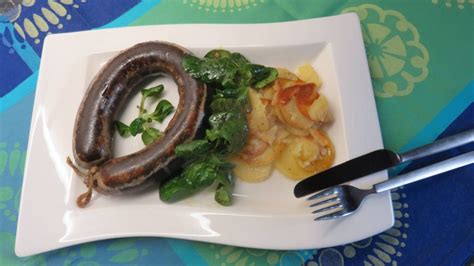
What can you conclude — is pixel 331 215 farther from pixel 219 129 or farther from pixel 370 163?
pixel 219 129

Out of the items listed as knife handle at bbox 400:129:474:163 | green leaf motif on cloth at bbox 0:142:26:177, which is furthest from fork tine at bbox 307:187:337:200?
green leaf motif on cloth at bbox 0:142:26:177

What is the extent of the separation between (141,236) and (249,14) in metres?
1.09

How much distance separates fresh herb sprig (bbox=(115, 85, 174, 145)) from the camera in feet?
5.10

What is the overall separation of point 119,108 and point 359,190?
3.15 feet

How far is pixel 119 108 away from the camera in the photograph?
1.63 metres

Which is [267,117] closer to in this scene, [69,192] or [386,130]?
[386,130]

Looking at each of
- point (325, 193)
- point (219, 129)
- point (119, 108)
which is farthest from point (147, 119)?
point (325, 193)

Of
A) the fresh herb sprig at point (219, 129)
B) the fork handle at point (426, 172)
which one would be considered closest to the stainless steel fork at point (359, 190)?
the fork handle at point (426, 172)

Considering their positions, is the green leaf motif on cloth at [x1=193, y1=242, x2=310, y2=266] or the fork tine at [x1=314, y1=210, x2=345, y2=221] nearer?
the fork tine at [x1=314, y1=210, x2=345, y2=221]

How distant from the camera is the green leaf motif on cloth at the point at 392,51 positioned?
1690 millimetres

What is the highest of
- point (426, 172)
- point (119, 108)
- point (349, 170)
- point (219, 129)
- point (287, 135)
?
point (119, 108)

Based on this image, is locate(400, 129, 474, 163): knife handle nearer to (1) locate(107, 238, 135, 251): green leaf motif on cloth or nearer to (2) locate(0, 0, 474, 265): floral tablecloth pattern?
(2) locate(0, 0, 474, 265): floral tablecloth pattern

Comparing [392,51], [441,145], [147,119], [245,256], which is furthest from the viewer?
[392,51]

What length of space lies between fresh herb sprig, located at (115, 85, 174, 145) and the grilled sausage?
0.05m
